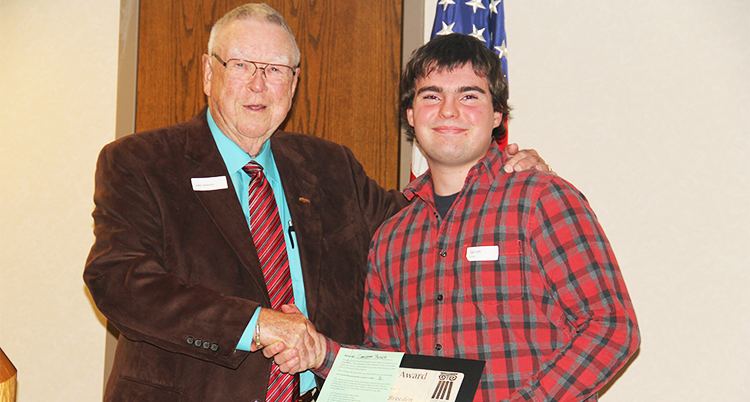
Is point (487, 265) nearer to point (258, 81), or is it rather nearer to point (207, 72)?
point (258, 81)

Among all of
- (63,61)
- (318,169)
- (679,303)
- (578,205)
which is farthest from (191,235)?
(679,303)

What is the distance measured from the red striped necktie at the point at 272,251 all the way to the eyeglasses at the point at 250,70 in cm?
34

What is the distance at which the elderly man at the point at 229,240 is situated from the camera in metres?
1.99

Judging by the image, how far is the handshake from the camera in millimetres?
2006

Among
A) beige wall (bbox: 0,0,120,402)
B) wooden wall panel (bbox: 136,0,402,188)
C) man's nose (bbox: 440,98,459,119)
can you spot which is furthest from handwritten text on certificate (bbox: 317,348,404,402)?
beige wall (bbox: 0,0,120,402)

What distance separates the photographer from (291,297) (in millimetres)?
2229

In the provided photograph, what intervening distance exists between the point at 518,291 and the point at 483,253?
167 mm

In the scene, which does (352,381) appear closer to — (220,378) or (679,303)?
(220,378)

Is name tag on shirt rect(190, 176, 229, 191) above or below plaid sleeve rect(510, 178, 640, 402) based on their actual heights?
above

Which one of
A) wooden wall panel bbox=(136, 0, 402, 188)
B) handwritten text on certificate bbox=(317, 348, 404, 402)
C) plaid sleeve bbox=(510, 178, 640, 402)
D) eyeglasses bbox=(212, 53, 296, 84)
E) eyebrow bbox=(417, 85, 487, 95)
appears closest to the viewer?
plaid sleeve bbox=(510, 178, 640, 402)

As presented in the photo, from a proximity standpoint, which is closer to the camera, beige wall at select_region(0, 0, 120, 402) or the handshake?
the handshake

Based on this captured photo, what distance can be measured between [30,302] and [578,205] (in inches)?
117

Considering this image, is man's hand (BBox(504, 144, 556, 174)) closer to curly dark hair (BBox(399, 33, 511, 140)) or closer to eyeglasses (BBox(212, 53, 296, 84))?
curly dark hair (BBox(399, 33, 511, 140))

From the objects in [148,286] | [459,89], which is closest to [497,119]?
[459,89]
